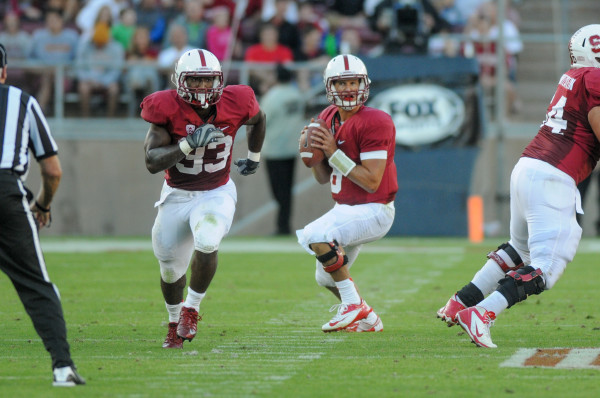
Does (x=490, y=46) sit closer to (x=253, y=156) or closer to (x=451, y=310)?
(x=253, y=156)

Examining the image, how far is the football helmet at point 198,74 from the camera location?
21.1ft

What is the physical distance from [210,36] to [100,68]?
5.40ft

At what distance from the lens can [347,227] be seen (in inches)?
272

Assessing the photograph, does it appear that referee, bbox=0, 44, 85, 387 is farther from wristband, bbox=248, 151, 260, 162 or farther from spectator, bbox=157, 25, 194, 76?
spectator, bbox=157, 25, 194, 76

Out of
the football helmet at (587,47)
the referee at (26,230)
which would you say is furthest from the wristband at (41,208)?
the football helmet at (587,47)

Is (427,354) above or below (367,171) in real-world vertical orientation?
below

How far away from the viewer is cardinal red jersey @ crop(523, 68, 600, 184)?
6.20 meters

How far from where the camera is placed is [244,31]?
1648cm

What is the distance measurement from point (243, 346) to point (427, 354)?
1.08 meters

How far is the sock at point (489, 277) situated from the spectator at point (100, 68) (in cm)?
968

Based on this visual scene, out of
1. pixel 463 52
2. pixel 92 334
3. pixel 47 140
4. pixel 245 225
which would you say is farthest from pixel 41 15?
pixel 47 140

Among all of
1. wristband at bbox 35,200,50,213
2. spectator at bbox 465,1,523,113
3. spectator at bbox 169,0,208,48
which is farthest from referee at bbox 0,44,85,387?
spectator at bbox 465,1,523,113

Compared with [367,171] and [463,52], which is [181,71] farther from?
[463,52]

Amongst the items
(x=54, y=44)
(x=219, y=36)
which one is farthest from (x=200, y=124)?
(x=54, y=44)
